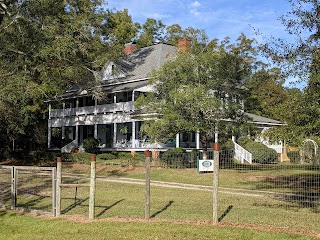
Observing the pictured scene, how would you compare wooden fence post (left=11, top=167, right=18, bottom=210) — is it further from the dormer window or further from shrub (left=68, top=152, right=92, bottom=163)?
the dormer window

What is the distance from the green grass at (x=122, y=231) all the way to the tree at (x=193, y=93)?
12.9 metres

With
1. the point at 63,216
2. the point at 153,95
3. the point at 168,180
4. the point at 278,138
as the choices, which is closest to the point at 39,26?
the point at 153,95

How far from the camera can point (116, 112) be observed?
36.2m

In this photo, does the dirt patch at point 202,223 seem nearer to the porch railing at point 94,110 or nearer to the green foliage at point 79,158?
the green foliage at point 79,158

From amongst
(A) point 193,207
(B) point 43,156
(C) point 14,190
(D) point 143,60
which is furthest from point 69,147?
(A) point 193,207

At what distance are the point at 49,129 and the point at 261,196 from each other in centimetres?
3263

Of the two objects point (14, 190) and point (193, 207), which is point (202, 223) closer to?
point (193, 207)

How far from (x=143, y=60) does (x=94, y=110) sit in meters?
6.40

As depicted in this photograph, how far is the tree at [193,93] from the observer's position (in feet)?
74.2

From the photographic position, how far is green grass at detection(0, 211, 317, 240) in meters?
8.22

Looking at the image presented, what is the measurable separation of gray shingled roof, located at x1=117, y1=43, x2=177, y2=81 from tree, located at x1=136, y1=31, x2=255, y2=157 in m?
11.4

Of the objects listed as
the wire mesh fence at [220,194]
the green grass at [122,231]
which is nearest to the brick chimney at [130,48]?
the wire mesh fence at [220,194]

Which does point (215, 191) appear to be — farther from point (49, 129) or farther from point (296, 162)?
point (49, 129)

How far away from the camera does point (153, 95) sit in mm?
24641
